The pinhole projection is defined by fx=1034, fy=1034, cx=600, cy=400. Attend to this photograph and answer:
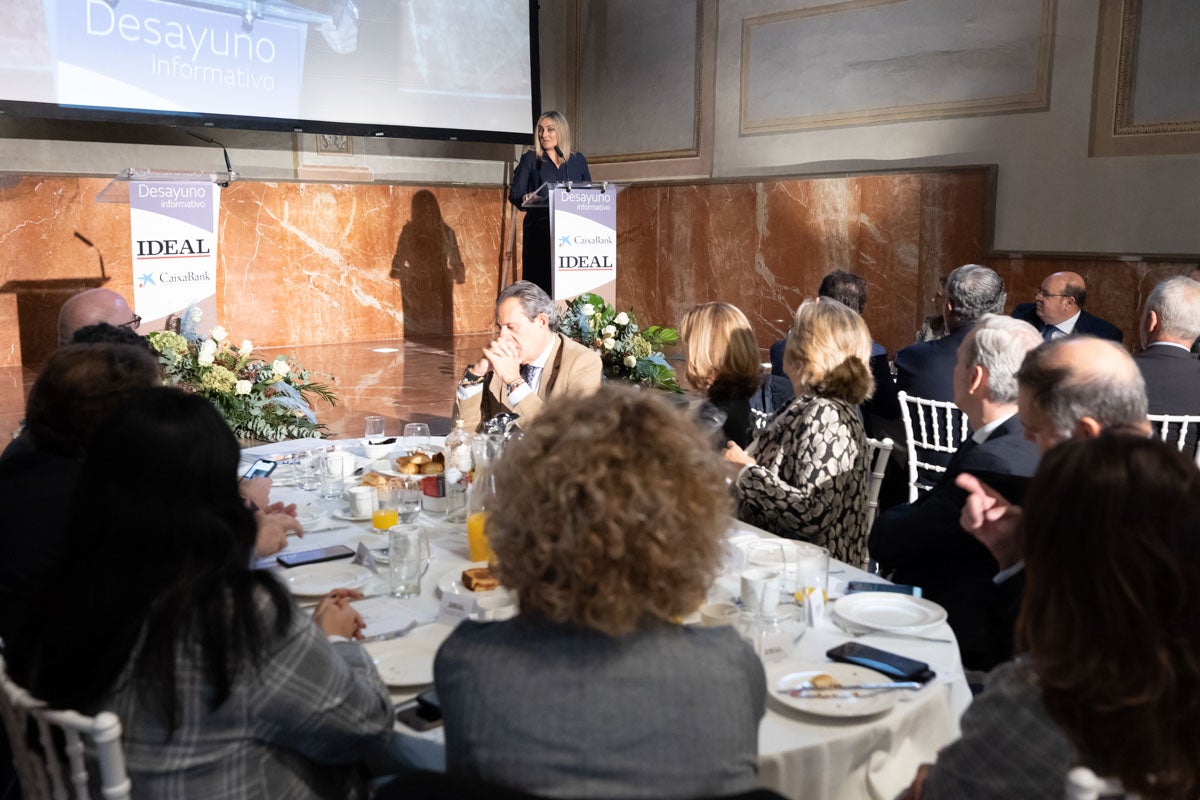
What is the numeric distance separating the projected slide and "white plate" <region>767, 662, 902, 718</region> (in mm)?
7404

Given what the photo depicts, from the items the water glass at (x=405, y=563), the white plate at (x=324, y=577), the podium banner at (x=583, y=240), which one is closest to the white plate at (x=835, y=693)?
the water glass at (x=405, y=563)

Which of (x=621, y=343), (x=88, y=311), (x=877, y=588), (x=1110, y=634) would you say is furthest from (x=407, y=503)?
(x=621, y=343)

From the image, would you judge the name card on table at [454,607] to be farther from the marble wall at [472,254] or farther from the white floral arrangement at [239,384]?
the marble wall at [472,254]

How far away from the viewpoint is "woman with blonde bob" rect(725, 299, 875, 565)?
2.81 metres

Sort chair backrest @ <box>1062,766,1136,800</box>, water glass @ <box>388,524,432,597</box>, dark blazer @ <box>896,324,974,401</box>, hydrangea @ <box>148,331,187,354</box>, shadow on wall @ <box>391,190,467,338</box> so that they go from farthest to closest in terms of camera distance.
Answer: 1. shadow on wall @ <box>391,190,467,338</box>
2. hydrangea @ <box>148,331,187,354</box>
3. dark blazer @ <box>896,324,974,401</box>
4. water glass @ <box>388,524,432,597</box>
5. chair backrest @ <box>1062,766,1136,800</box>

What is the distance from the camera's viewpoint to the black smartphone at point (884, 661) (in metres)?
1.74

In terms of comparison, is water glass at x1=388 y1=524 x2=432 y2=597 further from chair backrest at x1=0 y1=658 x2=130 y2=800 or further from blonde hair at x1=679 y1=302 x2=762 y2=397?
blonde hair at x1=679 y1=302 x2=762 y2=397

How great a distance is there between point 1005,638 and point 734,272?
23.9 feet

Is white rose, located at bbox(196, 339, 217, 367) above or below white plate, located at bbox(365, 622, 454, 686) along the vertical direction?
above

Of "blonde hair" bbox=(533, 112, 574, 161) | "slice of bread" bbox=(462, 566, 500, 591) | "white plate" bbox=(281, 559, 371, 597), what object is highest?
"blonde hair" bbox=(533, 112, 574, 161)

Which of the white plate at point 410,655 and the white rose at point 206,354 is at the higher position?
the white rose at point 206,354

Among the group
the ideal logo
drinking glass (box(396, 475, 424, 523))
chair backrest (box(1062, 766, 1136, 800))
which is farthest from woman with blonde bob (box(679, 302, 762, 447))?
the ideal logo

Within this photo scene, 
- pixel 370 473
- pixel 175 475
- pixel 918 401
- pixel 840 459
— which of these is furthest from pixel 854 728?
pixel 918 401

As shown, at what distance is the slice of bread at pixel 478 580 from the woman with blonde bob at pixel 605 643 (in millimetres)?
824
